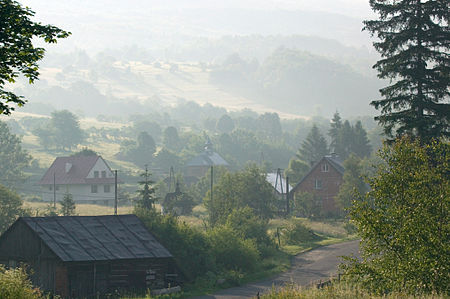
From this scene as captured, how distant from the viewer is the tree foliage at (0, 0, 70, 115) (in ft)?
63.8

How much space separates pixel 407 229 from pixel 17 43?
1592cm

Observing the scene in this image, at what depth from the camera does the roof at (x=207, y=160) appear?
565ft

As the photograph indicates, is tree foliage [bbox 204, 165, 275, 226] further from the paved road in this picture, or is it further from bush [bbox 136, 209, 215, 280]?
bush [bbox 136, 209, 215, 280]

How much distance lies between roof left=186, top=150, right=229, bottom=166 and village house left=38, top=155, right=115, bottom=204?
57.2 m

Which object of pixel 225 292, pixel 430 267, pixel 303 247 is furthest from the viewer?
pixel 303 247

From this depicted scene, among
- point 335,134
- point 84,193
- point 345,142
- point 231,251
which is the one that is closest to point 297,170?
point 345,142

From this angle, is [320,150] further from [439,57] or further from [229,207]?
[439,57]

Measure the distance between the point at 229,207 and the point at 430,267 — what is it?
38775mm

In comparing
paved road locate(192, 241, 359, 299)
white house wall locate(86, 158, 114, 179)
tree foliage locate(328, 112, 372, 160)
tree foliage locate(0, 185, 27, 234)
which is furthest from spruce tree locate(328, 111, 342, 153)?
tree foliage locate(0, 185, 27, 234)

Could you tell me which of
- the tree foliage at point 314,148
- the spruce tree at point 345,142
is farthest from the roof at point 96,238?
the tree foliage at point 314,148

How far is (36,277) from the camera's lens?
3831 cm

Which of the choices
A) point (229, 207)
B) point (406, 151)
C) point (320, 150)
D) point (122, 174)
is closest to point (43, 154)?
point (122, 174)

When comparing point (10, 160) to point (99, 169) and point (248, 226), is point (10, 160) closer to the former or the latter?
point (99, 169)

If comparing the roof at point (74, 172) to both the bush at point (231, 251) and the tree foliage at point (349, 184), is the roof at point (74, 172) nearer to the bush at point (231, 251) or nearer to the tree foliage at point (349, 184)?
the tree foliage at point (349, 184)
